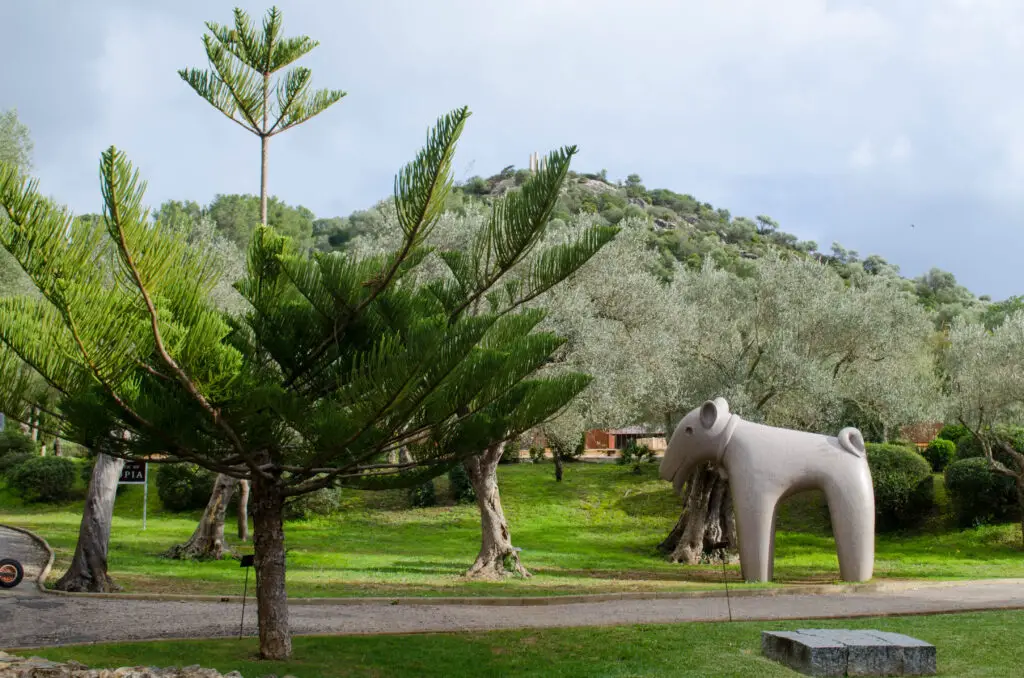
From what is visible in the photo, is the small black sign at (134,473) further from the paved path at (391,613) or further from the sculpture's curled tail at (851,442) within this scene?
the sculpture's curled tail at (851,442)

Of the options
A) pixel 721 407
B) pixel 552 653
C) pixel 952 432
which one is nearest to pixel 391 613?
pixel 552 653

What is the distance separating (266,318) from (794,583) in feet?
31.8

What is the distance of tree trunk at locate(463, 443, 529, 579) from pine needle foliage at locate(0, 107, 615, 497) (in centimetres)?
687

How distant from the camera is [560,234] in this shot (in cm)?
2114

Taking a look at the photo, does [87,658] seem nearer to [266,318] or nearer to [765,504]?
[266,318]

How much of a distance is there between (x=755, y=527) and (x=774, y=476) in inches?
31.0

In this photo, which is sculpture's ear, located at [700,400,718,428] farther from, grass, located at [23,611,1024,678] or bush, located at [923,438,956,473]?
bush, located at [923,438,956,473]

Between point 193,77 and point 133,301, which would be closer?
point 133,301

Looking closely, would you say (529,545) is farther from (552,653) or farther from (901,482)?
(552,653)

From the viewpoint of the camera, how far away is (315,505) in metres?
22.1

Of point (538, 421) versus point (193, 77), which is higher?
point (193, 77)

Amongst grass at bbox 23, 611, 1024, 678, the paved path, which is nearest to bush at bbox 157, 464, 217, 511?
the paved path

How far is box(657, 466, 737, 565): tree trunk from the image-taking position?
17.1 metres

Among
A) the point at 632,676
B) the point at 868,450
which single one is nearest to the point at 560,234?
the point at 868,450
